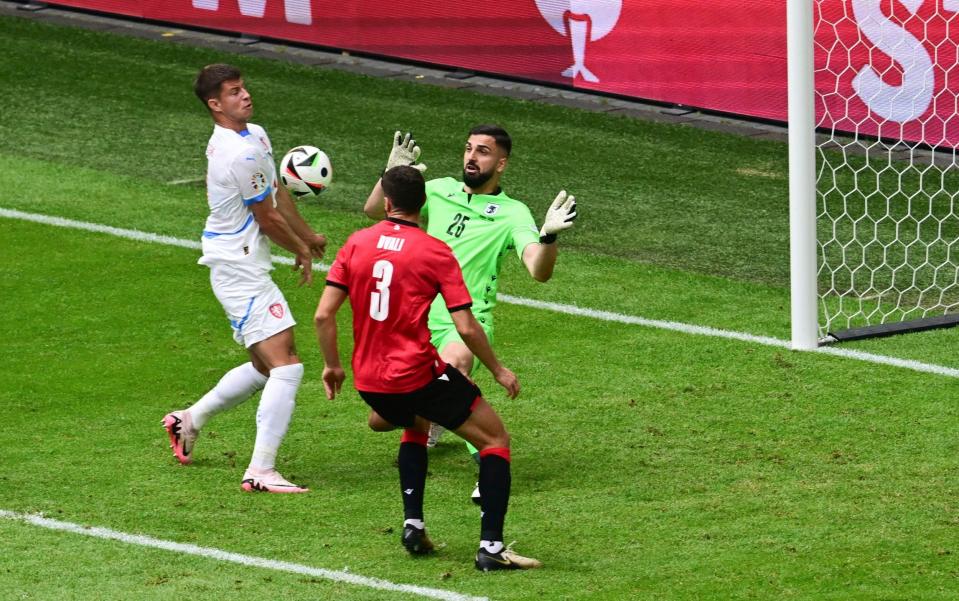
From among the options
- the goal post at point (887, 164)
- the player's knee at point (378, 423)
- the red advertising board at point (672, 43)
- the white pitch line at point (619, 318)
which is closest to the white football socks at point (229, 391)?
the player's knee at point (378, 423)

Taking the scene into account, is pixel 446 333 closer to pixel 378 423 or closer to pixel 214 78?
pixel 378 423

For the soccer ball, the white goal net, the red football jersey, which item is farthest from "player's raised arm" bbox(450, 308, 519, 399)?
the white goal net

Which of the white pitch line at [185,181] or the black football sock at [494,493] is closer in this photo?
the black football sock at [494,493]

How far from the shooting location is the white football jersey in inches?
339

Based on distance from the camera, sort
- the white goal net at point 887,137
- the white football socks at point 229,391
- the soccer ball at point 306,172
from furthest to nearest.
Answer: the white goal net at point 887,137 < the soccer ball at point 306,172 < the white football socks at point 229,391

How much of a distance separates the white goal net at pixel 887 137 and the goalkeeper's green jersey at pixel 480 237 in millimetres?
4282

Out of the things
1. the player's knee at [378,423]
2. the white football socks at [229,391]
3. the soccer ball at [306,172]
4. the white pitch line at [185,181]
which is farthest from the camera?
the white pitch line at [185,181]

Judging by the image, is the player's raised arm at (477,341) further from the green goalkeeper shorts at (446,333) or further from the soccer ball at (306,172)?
the soccer ball at (306,172)

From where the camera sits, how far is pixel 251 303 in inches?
341

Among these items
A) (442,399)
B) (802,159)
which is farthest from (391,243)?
(802,159)

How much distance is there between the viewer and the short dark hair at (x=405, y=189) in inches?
295

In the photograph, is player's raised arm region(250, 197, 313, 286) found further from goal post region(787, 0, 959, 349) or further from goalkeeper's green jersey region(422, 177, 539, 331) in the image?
goal post region(787, 0, 959, 349)

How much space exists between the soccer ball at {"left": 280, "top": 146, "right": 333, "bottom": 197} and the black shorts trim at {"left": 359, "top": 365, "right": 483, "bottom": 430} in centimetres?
273

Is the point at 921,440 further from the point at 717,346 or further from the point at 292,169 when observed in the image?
the point at 292,169
